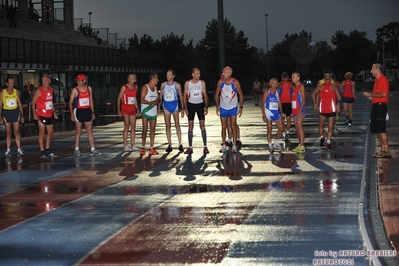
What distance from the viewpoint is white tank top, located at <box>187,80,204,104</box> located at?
18422 mm

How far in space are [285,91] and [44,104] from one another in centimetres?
670

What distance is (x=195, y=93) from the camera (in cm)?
1848

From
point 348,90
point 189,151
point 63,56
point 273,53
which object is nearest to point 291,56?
point 273,53

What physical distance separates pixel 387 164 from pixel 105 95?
38.0 metres

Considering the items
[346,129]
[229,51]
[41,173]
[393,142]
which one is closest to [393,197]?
[41,173]

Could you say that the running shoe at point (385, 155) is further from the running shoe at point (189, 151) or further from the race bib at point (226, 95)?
the running shoe at point (189, 151)

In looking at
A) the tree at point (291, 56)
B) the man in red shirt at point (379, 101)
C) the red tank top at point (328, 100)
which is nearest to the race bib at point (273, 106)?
the red tank top at point (328, 100)

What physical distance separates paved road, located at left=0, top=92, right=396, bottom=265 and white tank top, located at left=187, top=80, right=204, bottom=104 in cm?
119

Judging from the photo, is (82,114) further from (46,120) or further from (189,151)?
(189,151)

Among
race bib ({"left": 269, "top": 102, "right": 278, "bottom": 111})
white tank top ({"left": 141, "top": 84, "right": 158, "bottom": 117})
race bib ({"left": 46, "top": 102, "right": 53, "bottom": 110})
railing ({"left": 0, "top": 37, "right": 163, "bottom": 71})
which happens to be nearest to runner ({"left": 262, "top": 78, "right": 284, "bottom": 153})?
race bib ({"left": 269, "top": 102, "right": 278, "bottom": 111})

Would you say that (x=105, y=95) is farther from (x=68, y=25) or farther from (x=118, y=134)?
(x=118, y=134)

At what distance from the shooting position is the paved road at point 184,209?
27.0 ft

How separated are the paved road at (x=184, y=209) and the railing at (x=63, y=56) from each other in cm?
2230

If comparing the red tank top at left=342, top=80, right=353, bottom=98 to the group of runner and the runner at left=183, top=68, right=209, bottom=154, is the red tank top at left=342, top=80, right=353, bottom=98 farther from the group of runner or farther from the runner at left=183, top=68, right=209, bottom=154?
the runner at left=183, top=68, right=209, bottom=154
